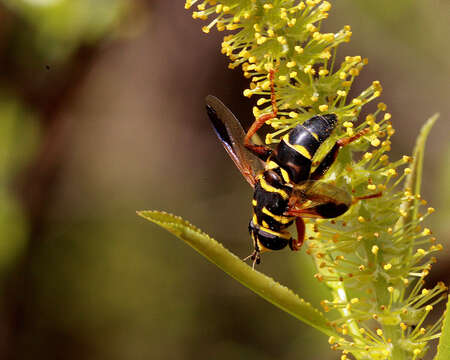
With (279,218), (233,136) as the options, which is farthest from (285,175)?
(233,136)

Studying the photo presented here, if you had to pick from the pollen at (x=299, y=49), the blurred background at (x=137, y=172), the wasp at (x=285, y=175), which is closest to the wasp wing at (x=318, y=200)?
the wasp at (x=285, y=175)

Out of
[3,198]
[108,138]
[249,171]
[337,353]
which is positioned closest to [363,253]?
[249,171]

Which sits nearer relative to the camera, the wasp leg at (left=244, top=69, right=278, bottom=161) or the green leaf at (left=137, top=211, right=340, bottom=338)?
the green leaf at (left=137, top=211, right=340, bottom=338)

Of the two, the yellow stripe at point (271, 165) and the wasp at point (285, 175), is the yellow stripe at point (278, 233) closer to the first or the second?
the wasp at point (285, 175)

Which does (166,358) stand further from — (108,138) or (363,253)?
(363,253)

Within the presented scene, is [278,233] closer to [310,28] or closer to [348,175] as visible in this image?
[348,175]

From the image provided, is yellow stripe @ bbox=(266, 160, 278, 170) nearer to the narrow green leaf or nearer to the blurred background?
the narrow green leaf

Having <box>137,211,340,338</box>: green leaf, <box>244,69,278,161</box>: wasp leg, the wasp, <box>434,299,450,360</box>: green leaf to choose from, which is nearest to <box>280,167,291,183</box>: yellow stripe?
the wasp
